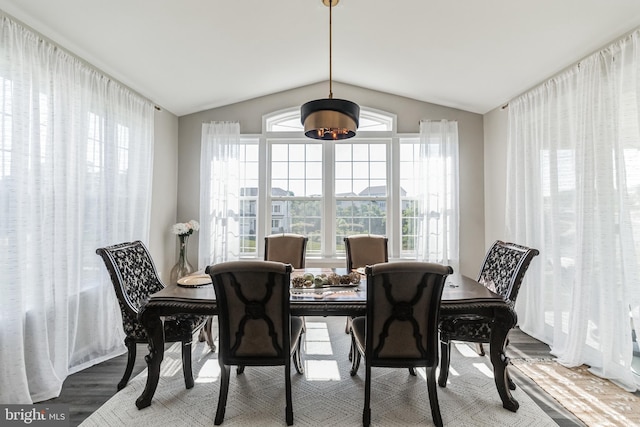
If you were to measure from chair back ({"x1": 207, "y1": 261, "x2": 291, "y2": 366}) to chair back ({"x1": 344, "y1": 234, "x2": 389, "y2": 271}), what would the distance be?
1533 millimetres

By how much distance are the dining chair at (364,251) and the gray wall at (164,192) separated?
235cm

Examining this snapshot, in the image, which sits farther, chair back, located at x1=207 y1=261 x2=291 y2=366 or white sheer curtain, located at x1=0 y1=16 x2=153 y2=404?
white sheer curtain, located at x1=0 y1=16 x2=153 y2=404

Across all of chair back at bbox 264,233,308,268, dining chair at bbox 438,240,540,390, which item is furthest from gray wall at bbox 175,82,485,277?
dining chair at bbox 438,240,540,390

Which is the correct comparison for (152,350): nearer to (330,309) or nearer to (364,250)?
(330,309)

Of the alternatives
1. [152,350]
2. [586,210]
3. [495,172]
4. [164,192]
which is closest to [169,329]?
[152,350]

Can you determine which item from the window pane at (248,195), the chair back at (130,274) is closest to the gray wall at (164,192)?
the window pane at (248,195)

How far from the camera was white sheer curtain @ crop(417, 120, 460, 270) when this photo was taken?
13.7 feet

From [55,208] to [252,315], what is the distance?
1.78m

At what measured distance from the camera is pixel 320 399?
2.21 meters

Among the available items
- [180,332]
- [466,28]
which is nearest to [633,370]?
[466,28]

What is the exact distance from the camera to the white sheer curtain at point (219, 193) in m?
4.24

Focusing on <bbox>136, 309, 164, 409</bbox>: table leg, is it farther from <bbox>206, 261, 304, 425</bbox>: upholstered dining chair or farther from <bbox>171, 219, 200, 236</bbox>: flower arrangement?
<bbox>171, 219, 200, 236</bbox>: flower arrangement

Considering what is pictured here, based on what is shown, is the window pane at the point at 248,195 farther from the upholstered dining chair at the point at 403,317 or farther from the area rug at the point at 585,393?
the area rug at the point at 585,393

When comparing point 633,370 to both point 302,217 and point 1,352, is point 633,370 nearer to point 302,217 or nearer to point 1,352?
point 302,217
